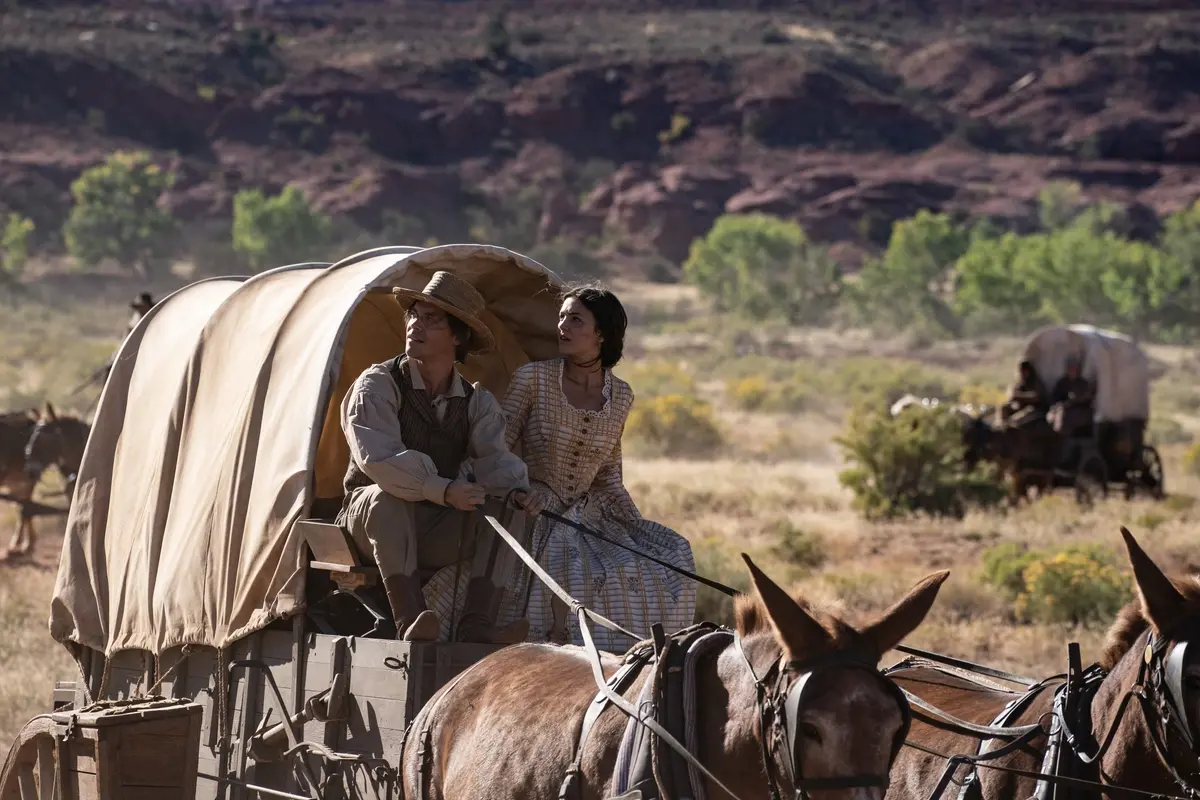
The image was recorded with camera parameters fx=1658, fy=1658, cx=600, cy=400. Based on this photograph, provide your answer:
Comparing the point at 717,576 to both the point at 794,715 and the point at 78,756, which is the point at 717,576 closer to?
the point at 78,756

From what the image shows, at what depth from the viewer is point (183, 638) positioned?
21.0 feet

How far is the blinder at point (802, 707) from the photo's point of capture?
340 centimetres

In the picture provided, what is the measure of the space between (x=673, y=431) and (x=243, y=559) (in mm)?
21628

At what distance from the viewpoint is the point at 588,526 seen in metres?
6.56

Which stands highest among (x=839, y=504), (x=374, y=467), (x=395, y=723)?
(x=374, y=467)

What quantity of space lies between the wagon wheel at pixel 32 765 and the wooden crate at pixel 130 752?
113mm

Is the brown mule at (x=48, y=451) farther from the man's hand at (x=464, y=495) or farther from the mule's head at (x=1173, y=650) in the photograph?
the mule's head at (x=1173, y=650)

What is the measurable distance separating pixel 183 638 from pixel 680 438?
21.5 metres

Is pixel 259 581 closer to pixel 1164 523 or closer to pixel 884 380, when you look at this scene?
pixel 1164 523

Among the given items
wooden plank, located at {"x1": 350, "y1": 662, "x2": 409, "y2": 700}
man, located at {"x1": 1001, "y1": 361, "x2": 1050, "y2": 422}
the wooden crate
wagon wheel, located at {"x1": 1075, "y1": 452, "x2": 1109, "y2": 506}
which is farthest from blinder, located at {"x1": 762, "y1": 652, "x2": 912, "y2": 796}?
man, located at {"x1": 1001, "y1": 361, "x2": 1050, "y2": 422}

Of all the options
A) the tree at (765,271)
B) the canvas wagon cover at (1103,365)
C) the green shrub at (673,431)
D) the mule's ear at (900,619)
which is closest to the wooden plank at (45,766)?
the mule's ear at (900,619)

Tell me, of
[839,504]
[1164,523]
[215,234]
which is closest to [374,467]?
[1164,523]

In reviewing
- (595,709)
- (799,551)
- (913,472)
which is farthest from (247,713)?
(913,472)

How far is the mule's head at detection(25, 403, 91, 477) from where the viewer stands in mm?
16609
